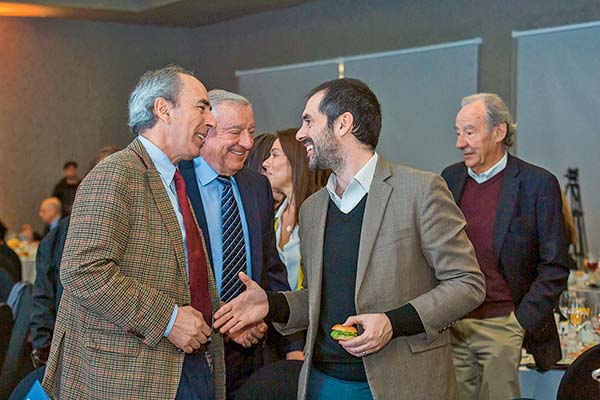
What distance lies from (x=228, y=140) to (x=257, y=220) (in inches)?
12.9

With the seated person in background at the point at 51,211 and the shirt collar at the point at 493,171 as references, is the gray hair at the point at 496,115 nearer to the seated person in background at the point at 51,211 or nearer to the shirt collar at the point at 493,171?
the shirt collar at the point at 493,171

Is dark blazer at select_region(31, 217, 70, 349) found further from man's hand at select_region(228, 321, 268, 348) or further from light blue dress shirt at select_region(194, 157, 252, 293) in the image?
man's hand at select_region(228, 321, 268, 348)

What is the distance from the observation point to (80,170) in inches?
517

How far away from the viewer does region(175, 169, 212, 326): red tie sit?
9.04 feet

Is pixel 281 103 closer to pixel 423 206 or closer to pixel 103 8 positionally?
pixel 103 8

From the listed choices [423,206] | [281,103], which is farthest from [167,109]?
[281,103]

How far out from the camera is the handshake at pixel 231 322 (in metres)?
2.59

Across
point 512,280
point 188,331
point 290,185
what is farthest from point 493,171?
point 188,331

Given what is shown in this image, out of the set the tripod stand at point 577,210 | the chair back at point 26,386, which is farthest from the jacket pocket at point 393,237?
the tripod stand at point 577,210

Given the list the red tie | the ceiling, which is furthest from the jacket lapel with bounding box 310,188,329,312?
the ceiling

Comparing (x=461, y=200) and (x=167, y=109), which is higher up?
(x=167, y=109)

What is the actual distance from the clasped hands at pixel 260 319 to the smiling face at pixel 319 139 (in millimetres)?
457

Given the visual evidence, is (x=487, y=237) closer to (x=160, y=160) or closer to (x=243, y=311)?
(x=243, y=311)

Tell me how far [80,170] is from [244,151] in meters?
10.1
